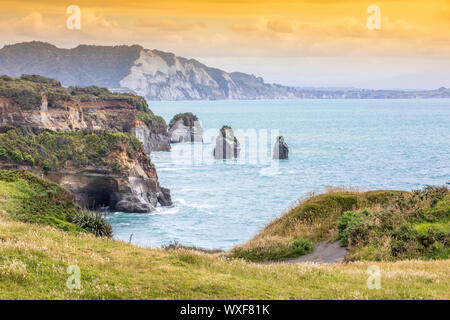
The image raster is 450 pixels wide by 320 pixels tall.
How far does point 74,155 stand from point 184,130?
9388 centimetres

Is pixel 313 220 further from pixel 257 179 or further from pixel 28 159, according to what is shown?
pixel 257 179

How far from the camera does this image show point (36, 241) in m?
13.9

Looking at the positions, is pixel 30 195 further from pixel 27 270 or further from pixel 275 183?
pixel 275 183

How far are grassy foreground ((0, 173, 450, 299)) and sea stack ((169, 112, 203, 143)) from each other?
13708 cm

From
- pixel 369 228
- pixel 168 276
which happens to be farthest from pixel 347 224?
pixel 168 276

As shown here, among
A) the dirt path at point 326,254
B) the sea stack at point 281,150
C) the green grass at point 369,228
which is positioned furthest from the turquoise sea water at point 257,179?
the dirt path at point 326,254

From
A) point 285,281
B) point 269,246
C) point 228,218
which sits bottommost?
point 228,218

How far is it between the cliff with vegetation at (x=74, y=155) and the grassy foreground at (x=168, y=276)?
41568 millimetres

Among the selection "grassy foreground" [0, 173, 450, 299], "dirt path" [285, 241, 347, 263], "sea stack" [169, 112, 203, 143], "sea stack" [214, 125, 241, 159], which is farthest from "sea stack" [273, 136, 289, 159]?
"grassy foreground" [0, 173, 450, 299]

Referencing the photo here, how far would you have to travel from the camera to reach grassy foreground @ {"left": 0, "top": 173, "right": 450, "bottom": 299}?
10273 millimetres

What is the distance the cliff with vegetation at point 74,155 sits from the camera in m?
56.9

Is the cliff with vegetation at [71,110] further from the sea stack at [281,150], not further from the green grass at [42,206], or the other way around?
the green grass at [42,206]

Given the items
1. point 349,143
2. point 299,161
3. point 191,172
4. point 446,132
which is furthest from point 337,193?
point 446,132
